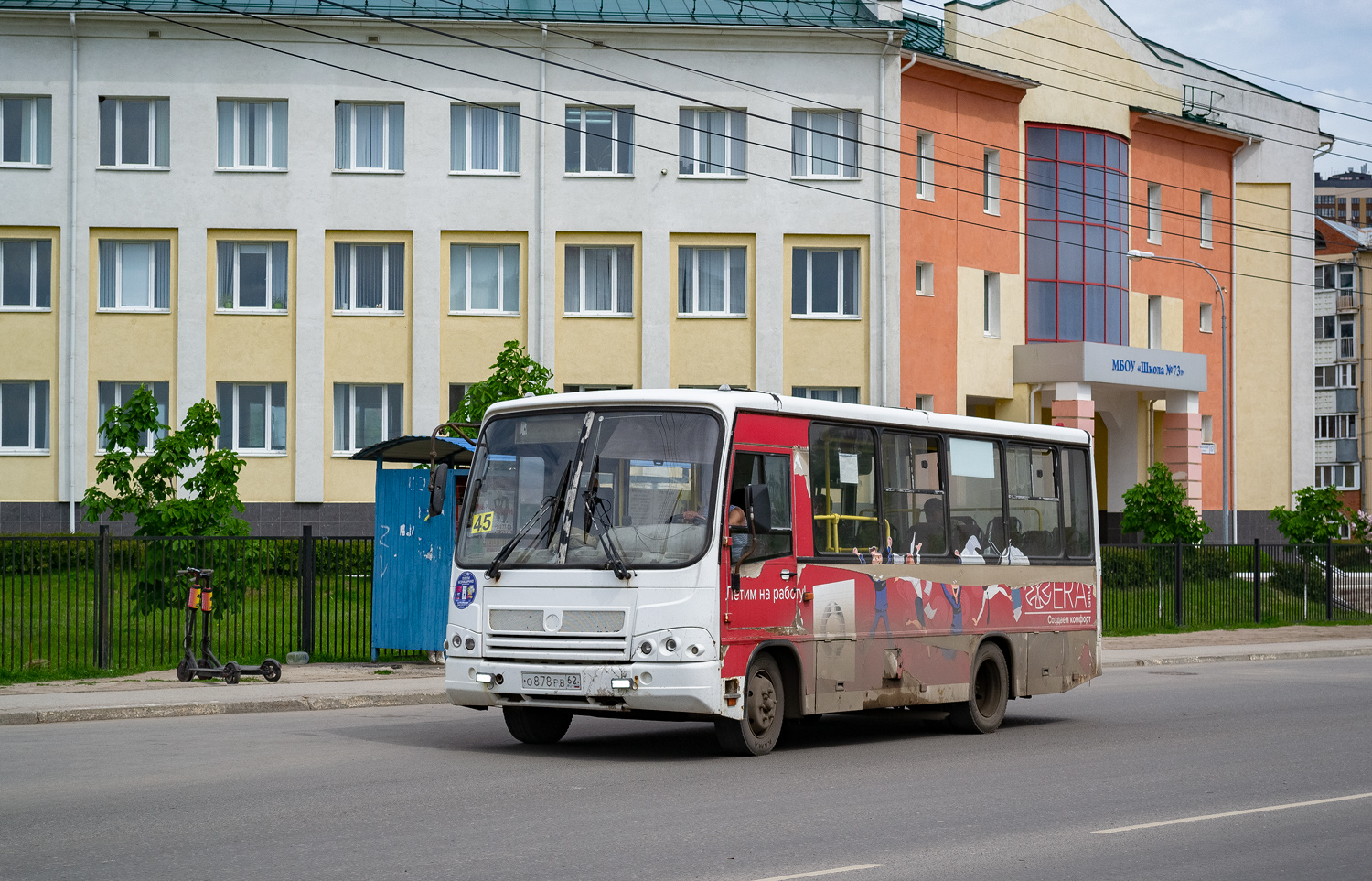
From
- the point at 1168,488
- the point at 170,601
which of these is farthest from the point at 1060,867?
the point at 1168,488

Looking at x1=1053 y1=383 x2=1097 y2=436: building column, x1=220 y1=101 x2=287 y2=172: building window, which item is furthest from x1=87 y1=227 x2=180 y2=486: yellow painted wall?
x1=1053 y1=383 x2=1097 y2=436: building column

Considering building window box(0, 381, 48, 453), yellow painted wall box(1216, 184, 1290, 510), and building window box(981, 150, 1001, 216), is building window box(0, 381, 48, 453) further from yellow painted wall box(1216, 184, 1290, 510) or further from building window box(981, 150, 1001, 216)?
yellow painted wall box(1216, 184, 1290, 510)

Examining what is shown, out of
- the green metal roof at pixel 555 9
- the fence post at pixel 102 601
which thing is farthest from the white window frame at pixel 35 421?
the fence post at pixel 102 601

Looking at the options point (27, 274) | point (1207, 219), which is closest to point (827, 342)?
point (1207, 219)

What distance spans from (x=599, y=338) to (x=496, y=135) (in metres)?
5.70

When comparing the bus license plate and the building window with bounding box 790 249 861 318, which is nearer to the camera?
the bus license plate

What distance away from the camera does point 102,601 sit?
60.6 ft

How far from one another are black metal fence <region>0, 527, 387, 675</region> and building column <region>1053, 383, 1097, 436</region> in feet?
92.6

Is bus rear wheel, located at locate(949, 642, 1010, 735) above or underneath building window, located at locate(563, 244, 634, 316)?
underneath

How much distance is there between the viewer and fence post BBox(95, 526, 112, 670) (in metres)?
18.4

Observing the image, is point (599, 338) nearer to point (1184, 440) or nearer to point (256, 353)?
point (256, 353)

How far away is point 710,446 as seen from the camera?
11.9 meters

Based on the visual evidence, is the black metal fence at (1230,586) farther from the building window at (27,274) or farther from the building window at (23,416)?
the building window at (27,274)

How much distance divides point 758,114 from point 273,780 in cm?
3190
